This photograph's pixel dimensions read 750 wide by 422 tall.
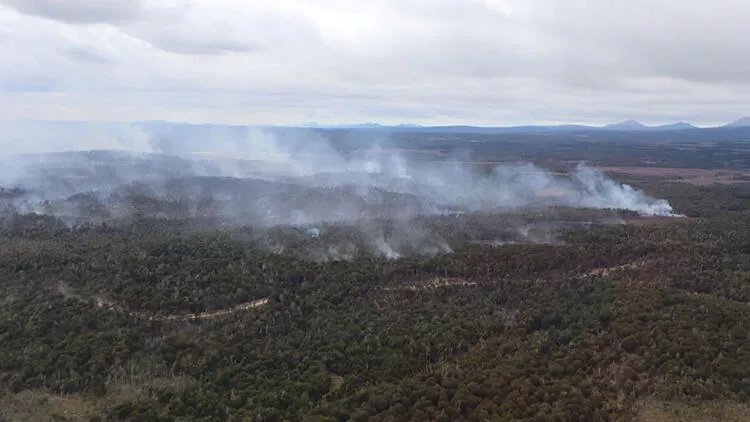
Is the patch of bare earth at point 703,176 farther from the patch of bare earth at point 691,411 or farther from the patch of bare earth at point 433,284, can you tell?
the patch of bare earth at point 691,411

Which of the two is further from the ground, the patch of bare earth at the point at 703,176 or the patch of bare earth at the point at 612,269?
the patch of bare earth at the point at 703,176

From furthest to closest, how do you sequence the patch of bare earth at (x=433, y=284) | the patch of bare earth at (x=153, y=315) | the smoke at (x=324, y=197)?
the smoke at (x=324, y=197) < the patch of bare earth at (x=433, y=284) < the patch of bare earth at (x=153, y=315)

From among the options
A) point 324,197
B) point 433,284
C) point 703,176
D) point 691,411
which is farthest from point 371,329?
point 703,176

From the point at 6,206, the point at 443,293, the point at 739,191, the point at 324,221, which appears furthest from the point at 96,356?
the point at 739,191

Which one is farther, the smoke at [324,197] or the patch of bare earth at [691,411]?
the smoke at [324,197]

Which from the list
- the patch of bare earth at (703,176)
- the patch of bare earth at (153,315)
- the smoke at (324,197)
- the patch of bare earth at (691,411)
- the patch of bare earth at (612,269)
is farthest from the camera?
the patch of bare earth at (703,176)

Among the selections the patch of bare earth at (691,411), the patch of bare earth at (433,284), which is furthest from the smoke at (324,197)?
the patch of bare earth at (691,411)

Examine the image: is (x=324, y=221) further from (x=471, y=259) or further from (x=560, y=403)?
(x=560, y=403)

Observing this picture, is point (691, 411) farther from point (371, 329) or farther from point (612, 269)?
point (612, 269)

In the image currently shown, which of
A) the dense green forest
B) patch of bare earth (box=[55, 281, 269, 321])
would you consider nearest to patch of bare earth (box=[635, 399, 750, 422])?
the dense green forest
